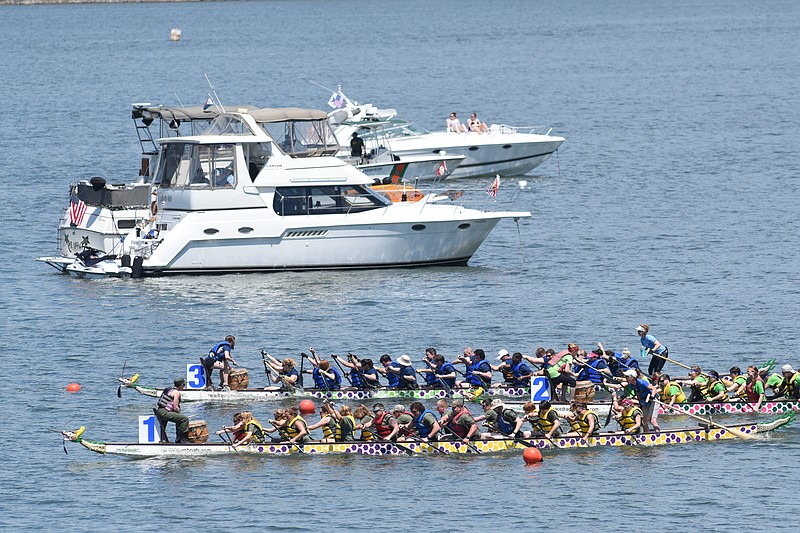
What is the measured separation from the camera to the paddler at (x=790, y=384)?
4295 centimetres

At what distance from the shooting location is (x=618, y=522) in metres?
35.6

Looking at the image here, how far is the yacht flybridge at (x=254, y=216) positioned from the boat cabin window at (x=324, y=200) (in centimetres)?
4

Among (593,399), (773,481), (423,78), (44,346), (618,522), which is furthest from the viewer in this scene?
(423,78)

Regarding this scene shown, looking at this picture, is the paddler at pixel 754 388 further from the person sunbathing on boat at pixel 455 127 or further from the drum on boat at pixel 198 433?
the person sunbathing on boat at pixel 455 127

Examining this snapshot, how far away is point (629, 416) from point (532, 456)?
3.26m

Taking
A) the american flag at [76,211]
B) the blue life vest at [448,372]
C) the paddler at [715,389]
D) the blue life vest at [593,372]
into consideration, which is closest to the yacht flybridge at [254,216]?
the american flag at [76,211]

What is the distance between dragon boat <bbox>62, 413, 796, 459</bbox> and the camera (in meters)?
39.3

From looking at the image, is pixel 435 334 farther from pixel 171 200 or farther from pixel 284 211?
pixel 171 200

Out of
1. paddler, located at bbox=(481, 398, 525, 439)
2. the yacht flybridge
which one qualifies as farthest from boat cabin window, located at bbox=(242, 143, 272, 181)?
paddler, located at bbox=(481, 398, 525, 439)

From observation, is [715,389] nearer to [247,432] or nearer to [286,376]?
[286,376]

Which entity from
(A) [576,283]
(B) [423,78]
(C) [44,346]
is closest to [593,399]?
(A) [576,283]

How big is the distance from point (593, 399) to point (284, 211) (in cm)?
1863

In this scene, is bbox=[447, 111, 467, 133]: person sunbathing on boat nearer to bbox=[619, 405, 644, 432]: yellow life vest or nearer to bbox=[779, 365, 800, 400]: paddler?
bbox=[779, 365, 800, 400]: paddler

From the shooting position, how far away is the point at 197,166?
58.8 m
